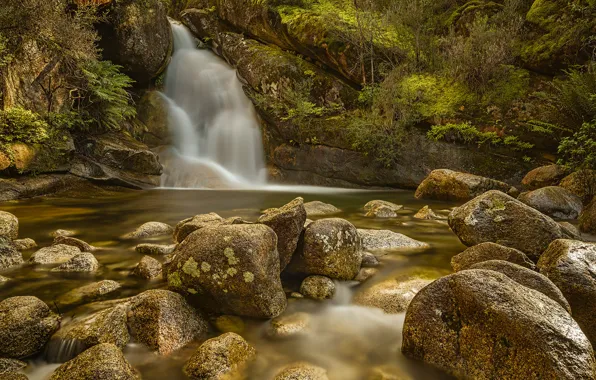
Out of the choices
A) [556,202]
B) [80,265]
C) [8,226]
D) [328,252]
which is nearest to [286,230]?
[328,252]

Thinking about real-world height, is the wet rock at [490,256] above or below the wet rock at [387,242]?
above

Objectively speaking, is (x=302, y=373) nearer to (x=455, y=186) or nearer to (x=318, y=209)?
(x=318, y=209)

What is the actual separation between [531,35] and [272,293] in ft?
46.9

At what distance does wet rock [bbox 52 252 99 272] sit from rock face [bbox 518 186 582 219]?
8710 mm

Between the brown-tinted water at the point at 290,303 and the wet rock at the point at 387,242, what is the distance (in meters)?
0.23

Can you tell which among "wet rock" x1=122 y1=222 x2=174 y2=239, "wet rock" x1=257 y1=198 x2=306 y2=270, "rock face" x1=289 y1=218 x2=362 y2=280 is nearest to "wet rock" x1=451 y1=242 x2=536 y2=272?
"rock face" x1=289 y1=218 x2=362 y2=280

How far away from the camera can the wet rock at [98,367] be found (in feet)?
6.98

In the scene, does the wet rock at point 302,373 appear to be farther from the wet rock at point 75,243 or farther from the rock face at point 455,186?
the rock face at point 455,186

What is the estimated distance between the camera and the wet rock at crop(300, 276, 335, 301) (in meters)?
3.65

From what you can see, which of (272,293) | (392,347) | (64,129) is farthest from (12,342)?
(64,129)

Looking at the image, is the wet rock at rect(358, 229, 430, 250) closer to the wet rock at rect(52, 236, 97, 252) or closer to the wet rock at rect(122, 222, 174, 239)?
the wet rock at rect(122, 222, 174, 239)

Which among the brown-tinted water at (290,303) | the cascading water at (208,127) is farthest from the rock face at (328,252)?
the cascading water at (208,127)

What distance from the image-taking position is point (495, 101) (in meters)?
11.8

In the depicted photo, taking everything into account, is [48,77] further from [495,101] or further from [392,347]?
[495,101]
